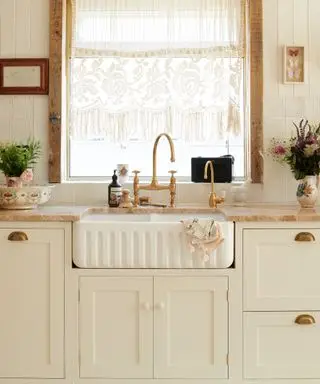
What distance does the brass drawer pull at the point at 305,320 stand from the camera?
2.79 metres

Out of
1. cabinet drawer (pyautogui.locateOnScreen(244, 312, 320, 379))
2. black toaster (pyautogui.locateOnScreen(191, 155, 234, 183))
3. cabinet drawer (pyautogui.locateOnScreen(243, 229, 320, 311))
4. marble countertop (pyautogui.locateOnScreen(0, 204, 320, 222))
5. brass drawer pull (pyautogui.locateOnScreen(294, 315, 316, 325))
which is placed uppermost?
black toaster (pyautogui.locateOnScreen(191, 155, 234, 183))

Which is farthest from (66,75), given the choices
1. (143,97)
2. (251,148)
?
(251,148)

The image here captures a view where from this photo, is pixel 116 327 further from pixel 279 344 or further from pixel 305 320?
pixel 305 320

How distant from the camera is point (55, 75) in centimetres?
344

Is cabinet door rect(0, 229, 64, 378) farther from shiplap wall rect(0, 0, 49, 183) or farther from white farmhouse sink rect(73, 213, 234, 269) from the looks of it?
shiplap wall rect(0, 0, 49, 183)

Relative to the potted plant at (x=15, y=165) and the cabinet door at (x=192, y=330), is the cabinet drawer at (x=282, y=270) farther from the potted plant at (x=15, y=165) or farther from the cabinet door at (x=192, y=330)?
the potted plant at (x=15, y=165)

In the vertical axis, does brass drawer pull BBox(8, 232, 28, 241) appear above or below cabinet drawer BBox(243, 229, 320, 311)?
above

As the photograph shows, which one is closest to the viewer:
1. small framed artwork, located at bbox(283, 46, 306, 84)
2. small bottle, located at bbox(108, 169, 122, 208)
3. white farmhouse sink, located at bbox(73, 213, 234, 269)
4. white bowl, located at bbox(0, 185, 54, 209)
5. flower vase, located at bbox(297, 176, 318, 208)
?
white farmhouse sink, located at bbox(73, 213, 234, 269)

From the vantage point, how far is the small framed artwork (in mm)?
3428

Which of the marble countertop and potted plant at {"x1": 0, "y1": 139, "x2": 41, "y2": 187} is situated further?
potted plant at {"x1": 0, "y1": 139, "x2": 41, "y2": 187}

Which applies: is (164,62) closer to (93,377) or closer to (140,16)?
(140,16)

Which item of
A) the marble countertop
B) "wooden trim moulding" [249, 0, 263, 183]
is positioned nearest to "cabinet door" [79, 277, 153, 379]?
the marble countertop

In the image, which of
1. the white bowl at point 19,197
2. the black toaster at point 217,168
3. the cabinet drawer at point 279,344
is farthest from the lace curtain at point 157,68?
the cabinet drawer at point 279,344

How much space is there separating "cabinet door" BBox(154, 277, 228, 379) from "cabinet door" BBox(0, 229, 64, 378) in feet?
1.61
